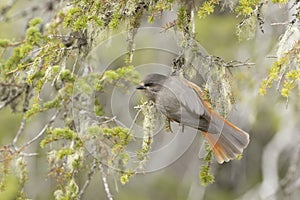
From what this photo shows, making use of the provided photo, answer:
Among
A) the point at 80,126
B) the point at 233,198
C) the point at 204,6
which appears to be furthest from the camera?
the point at 233,198

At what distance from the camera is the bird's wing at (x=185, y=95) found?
11.5 ft

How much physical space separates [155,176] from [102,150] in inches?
280

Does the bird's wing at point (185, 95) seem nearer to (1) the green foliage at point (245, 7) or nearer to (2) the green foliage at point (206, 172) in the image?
(2) the green foliage at point (206, 172)

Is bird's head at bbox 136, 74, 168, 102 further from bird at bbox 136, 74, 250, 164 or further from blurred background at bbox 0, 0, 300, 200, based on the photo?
blurred background at bbox 0, 0, 300, 200

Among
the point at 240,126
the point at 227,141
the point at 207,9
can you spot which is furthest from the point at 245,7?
the point at 240,126

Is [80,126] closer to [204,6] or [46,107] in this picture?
[46,107]

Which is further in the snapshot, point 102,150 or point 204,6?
point 102,150

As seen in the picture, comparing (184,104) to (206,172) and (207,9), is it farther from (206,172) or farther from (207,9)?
(207,9)

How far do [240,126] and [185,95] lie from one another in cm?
512

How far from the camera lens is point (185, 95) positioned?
352 centimetres

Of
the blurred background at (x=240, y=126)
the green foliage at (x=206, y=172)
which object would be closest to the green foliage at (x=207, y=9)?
the green foliage at (x=206, y=172)

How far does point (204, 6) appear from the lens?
3.38 m

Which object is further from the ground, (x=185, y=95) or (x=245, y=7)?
(x=245, y=7)

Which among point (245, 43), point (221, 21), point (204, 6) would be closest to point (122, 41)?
point (204, 6)
